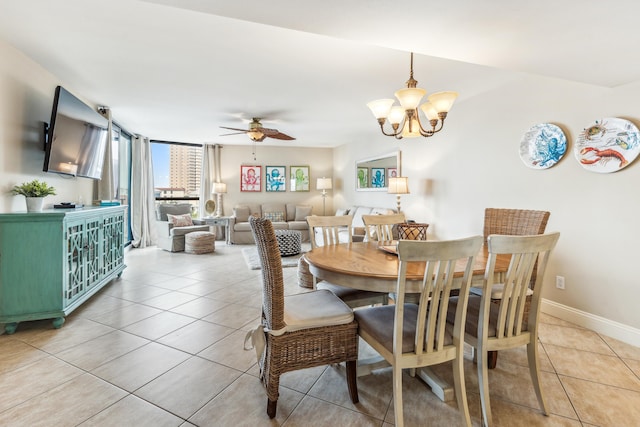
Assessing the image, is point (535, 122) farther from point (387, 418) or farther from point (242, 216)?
point (242, 216)

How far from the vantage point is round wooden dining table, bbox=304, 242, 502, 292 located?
58.7 inches

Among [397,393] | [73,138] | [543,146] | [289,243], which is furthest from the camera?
[289,243]

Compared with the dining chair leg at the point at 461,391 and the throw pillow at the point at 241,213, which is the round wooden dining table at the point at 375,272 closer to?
the dining chair leg at the point at 461,391

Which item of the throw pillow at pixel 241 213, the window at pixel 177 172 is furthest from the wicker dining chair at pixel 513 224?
the window at pixel 177 172

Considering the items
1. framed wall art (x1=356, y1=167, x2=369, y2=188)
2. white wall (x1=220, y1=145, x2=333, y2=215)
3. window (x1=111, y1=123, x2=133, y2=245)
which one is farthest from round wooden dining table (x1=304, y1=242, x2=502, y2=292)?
white wall (x1=220, y1=145, x2=333, y2=215)

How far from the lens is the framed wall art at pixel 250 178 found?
7902 millimetres

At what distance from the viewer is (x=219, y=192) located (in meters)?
7.45

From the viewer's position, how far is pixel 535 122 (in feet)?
9.85

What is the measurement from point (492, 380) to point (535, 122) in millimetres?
2494

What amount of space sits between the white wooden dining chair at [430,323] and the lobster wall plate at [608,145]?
79.5 inches

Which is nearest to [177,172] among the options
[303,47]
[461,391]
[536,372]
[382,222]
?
[303,47]

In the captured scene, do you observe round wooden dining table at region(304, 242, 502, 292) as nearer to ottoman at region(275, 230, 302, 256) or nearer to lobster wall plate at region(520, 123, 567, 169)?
lobster wall plate at region(520, 123, 567, 169)

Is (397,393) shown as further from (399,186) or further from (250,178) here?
(250,178)

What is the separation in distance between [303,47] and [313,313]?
2.18 m
